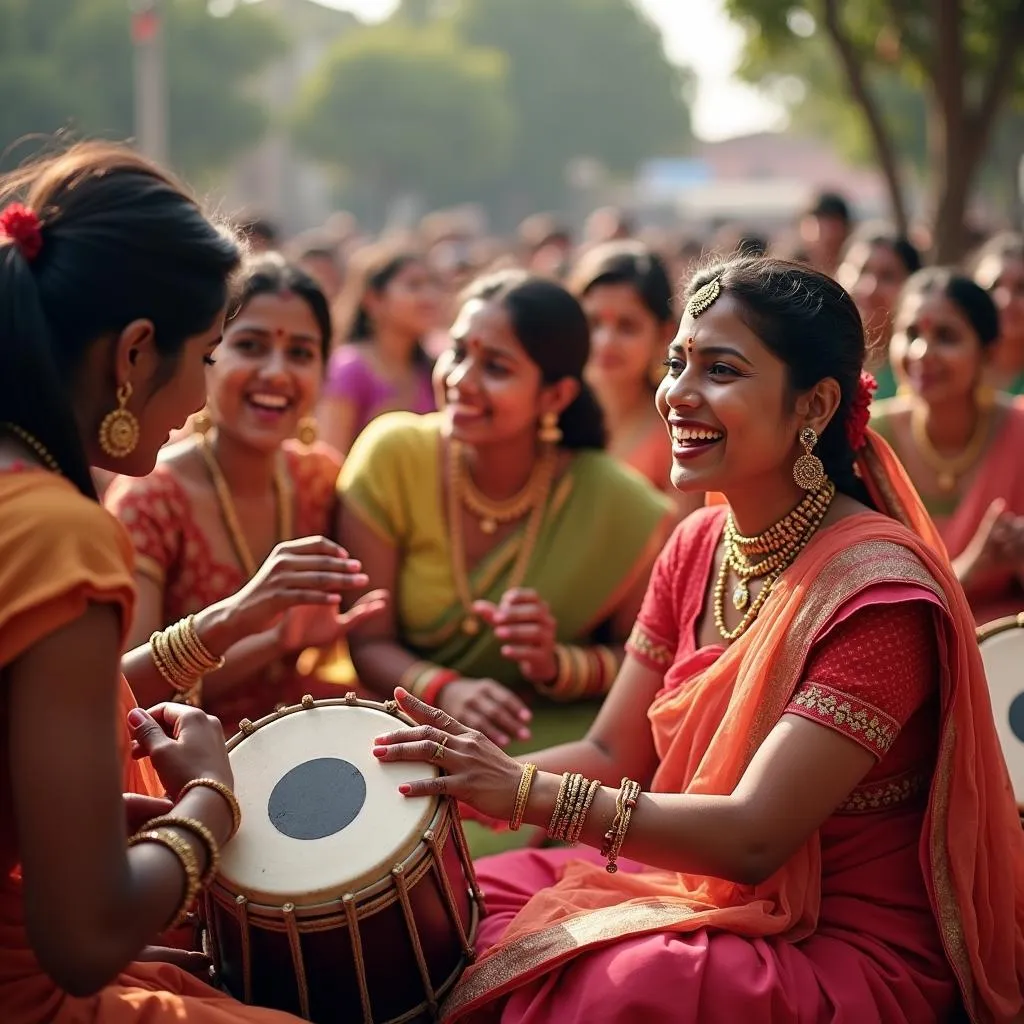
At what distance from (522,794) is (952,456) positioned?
3140mm

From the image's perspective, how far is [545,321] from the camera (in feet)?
14.4

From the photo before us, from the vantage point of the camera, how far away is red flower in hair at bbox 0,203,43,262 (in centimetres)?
211

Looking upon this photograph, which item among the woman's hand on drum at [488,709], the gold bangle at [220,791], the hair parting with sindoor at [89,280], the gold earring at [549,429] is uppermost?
the hair parting with sindoor at [89,280]

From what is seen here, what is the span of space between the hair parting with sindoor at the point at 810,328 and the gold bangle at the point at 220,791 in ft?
4.51

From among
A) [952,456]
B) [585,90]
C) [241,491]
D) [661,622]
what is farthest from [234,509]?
[585,90]

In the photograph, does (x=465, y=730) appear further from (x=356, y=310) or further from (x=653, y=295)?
(x=356, y=310)

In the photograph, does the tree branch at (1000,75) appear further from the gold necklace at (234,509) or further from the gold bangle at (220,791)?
the gold bangle at (220,791)

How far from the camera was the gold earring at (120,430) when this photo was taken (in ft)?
7.12

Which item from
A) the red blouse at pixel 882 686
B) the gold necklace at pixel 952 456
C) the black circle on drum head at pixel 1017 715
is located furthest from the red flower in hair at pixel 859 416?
the gold necklace at pixel 952 456

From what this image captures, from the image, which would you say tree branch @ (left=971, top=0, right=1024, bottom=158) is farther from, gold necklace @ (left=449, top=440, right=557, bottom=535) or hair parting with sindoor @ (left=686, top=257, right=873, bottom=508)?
hair parting with sindoor @ (left=686, top=257, right=873, bottom=508)

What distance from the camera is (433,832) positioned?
2.52m

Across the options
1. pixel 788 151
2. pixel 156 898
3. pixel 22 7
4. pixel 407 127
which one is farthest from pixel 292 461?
pixel 788 151

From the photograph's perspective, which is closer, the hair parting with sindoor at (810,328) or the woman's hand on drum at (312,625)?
the hair parting with sindoor at (810,328)

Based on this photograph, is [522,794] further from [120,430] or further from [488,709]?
[488,709]
